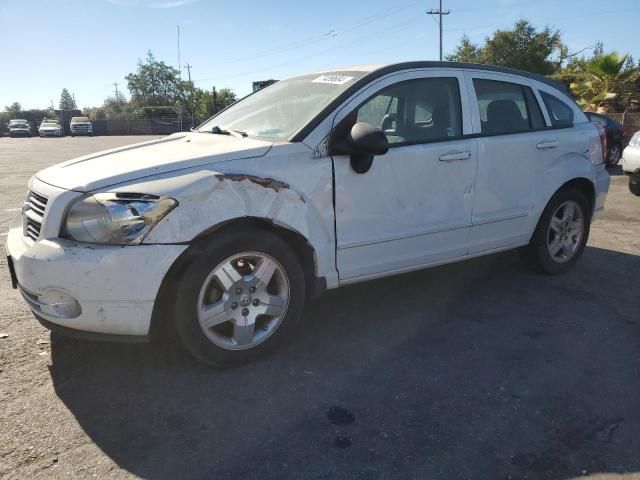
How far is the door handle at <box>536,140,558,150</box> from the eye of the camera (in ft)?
14.4

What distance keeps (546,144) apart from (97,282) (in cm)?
359

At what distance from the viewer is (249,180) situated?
117 inches

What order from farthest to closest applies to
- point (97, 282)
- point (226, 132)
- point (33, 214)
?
point (226, 132)
point (33, 214)
point (97, 282)

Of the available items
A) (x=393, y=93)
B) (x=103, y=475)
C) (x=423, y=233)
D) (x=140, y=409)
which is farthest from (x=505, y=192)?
(x=103, y=475)

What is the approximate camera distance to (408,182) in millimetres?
3619

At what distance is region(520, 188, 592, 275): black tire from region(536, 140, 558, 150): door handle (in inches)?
16.5

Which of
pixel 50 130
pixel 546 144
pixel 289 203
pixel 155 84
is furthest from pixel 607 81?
pixel 155 84

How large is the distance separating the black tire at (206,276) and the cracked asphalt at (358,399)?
0.11 m

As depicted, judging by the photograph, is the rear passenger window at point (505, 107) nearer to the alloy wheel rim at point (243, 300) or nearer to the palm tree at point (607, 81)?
the alloy wheel rim at point (243, 300)

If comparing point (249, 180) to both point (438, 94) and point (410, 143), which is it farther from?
point (438, 94)

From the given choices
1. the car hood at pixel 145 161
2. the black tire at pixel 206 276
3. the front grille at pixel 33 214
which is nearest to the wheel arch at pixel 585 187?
the black tire at pixel 206 276

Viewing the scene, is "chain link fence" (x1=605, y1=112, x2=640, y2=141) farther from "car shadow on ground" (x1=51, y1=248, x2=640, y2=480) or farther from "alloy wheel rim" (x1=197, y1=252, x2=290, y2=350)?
"alloy wheel rim" (x1=197, y1=252, x2=290, y2=350)

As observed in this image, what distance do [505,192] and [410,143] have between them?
3.36 feet

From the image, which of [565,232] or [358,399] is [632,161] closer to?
[565,232]
